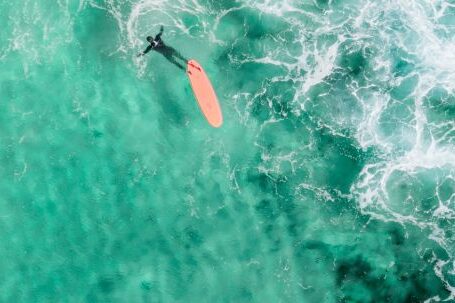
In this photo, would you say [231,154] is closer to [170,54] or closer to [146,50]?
[170,54]

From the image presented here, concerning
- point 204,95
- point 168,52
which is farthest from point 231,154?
point 168,52

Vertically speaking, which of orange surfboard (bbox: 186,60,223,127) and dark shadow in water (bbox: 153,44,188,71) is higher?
dark shadow in water (bbox: 153,44,188,71)

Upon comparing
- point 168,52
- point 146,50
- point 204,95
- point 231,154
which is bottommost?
point 231,154

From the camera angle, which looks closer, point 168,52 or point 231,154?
point 231,154

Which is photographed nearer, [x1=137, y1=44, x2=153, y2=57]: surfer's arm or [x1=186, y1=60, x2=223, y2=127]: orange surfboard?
[x1=186, y1=60, x2=223, y2=127]: orange surfboard

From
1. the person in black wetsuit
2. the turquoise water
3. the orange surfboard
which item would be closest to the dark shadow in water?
the person in black wetsuit

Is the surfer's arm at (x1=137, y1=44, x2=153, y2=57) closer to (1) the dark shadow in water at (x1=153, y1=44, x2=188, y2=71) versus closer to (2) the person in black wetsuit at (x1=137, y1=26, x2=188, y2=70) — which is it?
(2) the person in black wetsuit at (x1=137, y1=26, x2=188, y2=70)

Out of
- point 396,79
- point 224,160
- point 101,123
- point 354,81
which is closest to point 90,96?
point 101,123

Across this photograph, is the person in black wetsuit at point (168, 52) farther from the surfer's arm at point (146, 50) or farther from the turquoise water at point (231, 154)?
the turquoise water at point (231, 154)
